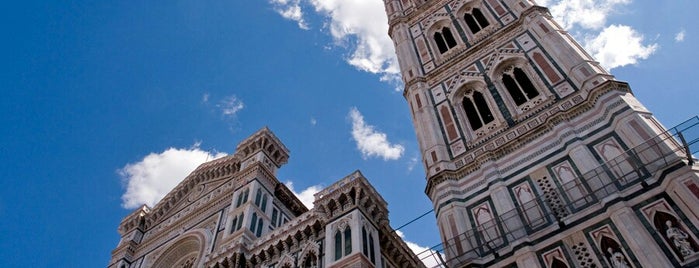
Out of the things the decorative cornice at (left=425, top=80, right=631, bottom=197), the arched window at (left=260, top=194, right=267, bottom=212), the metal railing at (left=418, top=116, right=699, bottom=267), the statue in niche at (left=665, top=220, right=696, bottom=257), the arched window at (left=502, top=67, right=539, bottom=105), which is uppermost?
the arched window at (left=502, top=67, right=539, bottom=105)

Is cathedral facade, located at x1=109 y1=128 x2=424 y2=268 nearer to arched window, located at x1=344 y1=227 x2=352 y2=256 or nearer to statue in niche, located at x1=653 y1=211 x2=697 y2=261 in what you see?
arched window, located at x1=344 y1=227 x2=352 y2=256

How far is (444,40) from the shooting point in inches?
801

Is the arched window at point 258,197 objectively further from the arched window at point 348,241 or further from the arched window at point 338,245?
the arched window at point 348,241

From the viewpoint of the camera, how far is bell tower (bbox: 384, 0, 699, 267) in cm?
992

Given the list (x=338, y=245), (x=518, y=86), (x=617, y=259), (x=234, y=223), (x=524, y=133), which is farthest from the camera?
(x=234, y=223)

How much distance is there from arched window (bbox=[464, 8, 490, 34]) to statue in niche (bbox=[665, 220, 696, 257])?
11.5 metres

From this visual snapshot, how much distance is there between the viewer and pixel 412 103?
58.8ft

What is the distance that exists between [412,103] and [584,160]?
6.99 meters

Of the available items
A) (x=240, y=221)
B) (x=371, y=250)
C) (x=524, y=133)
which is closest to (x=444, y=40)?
(x=524, y=133)

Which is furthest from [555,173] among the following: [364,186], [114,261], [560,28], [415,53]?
[114,261]

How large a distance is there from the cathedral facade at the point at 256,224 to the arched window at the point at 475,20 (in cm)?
851

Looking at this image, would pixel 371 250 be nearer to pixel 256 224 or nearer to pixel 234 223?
pixel 256 224

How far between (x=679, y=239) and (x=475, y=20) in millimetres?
12581

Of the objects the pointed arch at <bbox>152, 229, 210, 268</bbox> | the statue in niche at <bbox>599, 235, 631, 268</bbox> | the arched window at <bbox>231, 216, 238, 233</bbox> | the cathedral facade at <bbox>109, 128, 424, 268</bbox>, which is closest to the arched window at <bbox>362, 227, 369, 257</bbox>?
the cathedral facade at <bbox>109, 128, 424, 268</bbox>
